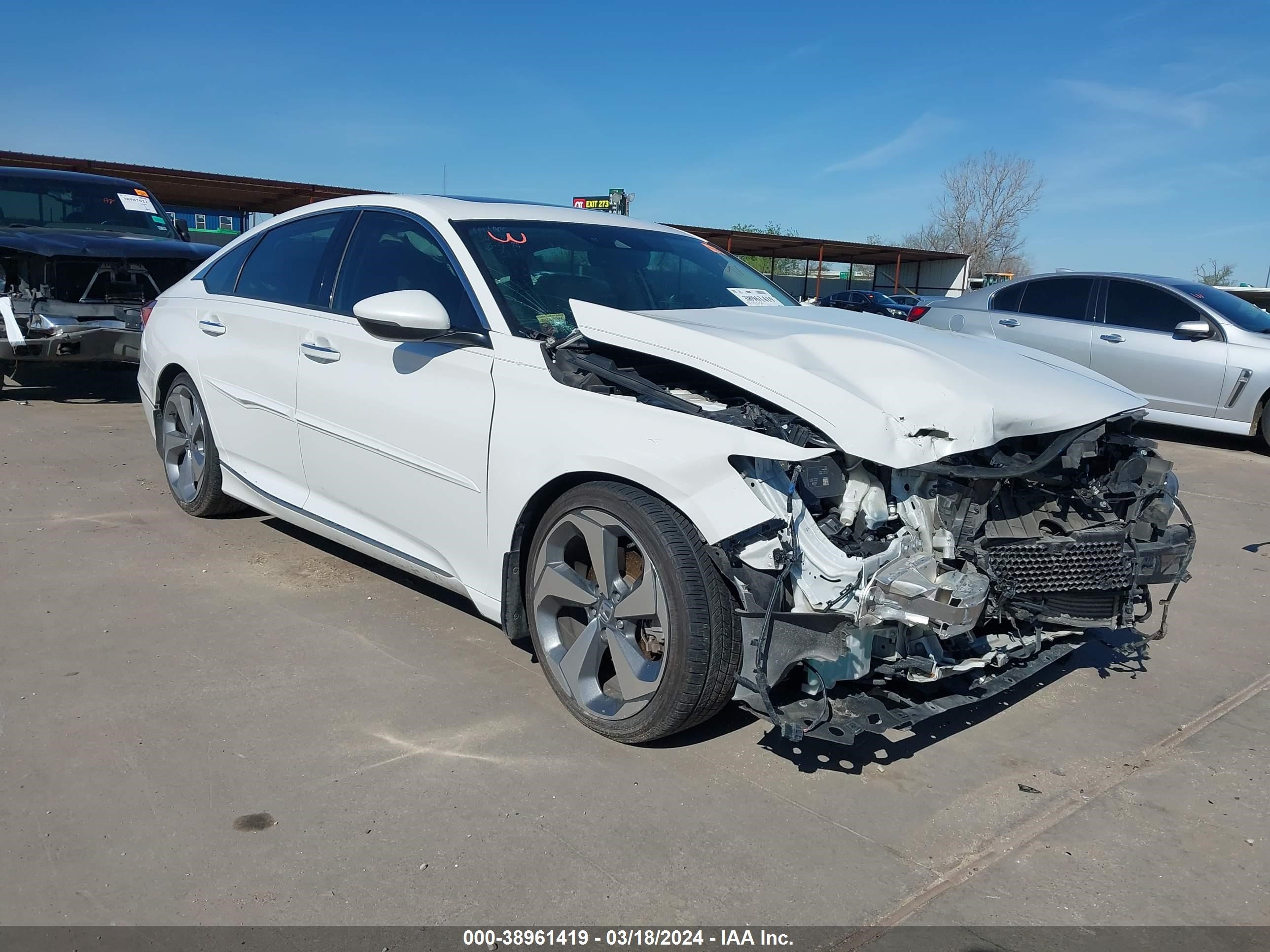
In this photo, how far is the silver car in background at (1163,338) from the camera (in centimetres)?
863

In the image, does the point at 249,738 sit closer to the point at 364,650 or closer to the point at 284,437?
→ the point at 364,650

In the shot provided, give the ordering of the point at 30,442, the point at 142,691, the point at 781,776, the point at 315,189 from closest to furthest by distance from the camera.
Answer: the point at 781,776
the point at 142,691
the point at 30,442
the point at 315,189

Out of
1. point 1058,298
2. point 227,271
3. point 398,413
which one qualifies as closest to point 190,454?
point 227,271

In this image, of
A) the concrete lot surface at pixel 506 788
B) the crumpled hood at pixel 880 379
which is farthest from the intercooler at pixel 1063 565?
the concrete lot surface at pixel 506 788

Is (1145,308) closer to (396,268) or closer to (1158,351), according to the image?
(1158,351)

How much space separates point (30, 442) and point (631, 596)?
618cm

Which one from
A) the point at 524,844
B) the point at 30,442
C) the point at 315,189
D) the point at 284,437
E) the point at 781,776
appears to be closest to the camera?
the point at 524,844

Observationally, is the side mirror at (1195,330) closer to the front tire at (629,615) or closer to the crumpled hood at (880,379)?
the crumpled hood at (880,379)

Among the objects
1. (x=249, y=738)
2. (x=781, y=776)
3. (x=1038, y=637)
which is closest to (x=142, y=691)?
(x=249, y=738)

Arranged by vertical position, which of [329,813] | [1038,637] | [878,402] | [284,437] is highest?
[878,402]

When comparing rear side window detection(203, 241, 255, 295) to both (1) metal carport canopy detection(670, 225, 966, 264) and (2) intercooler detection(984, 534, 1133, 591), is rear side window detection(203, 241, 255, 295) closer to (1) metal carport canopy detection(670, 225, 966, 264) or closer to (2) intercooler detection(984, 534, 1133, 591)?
(2) intercooler detection(984, 534, 1133, 591)

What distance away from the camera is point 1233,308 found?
8.97m

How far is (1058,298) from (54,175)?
9.74 meters
